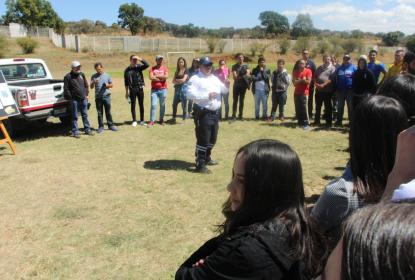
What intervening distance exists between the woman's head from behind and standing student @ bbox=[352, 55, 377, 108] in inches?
319

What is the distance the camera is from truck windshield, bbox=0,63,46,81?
1033 cm

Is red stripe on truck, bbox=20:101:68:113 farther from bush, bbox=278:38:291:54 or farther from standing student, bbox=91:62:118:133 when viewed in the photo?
bush, bbox=278:38:291:54

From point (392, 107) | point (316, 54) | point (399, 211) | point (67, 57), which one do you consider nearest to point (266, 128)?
point (392, 107)

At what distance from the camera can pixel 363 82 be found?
943cm

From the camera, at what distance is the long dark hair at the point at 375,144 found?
88.5 inches

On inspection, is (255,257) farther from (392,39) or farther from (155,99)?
(392,39)

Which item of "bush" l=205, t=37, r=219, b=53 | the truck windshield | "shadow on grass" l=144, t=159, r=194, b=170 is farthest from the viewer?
"bush" l=205, t=37, r=219, b=53

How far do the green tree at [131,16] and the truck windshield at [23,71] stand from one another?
77776 millimetres

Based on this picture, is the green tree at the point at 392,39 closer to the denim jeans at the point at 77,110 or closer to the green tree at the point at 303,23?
the green tree at the point at 303,23

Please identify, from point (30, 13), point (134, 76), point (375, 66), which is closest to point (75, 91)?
point (134, 76)

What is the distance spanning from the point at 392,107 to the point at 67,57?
3778 cm

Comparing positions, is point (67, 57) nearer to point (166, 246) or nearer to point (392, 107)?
point (166, 246)

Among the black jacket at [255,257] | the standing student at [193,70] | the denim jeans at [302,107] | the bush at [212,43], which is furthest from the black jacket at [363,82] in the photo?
the bush at [212,43]

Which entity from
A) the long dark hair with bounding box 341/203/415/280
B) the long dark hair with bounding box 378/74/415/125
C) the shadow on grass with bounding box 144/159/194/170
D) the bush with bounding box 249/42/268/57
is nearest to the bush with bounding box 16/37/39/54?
the bush with bounding box 249/42/268/57
